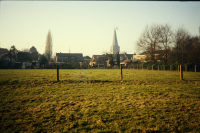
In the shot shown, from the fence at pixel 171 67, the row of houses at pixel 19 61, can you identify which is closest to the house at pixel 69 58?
the row of houses at pixel 19 61

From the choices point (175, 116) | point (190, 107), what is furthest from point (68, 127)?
point (190, 107)

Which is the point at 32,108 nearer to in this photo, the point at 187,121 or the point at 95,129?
Result: the point at 95,129

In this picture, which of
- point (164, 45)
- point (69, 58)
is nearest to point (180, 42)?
point (164, 45)

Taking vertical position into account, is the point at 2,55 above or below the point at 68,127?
above

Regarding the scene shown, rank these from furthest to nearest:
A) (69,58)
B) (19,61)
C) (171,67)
Answer: (69,58), (19,61), (171,67)

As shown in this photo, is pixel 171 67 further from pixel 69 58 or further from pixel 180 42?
pixel 69 58

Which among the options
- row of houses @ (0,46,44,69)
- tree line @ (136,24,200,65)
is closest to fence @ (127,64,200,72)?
tree line @ (136,24,200,65)

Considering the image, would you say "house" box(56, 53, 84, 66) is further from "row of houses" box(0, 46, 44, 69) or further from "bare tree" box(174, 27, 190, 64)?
"bare tree" box(174, 27, 190, 64)

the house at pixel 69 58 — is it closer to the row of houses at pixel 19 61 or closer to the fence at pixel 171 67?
the row of houses at pixel 19 61

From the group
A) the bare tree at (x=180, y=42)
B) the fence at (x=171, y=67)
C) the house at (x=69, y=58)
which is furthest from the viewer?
the house at (x=69, y=58)

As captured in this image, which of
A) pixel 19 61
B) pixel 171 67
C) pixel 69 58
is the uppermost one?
pixel 69 58

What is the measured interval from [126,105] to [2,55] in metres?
68.9

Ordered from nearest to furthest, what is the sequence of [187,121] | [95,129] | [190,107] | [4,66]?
[95,129] → [187,121] → [190,107] → [4,66]

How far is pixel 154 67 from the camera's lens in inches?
1495
